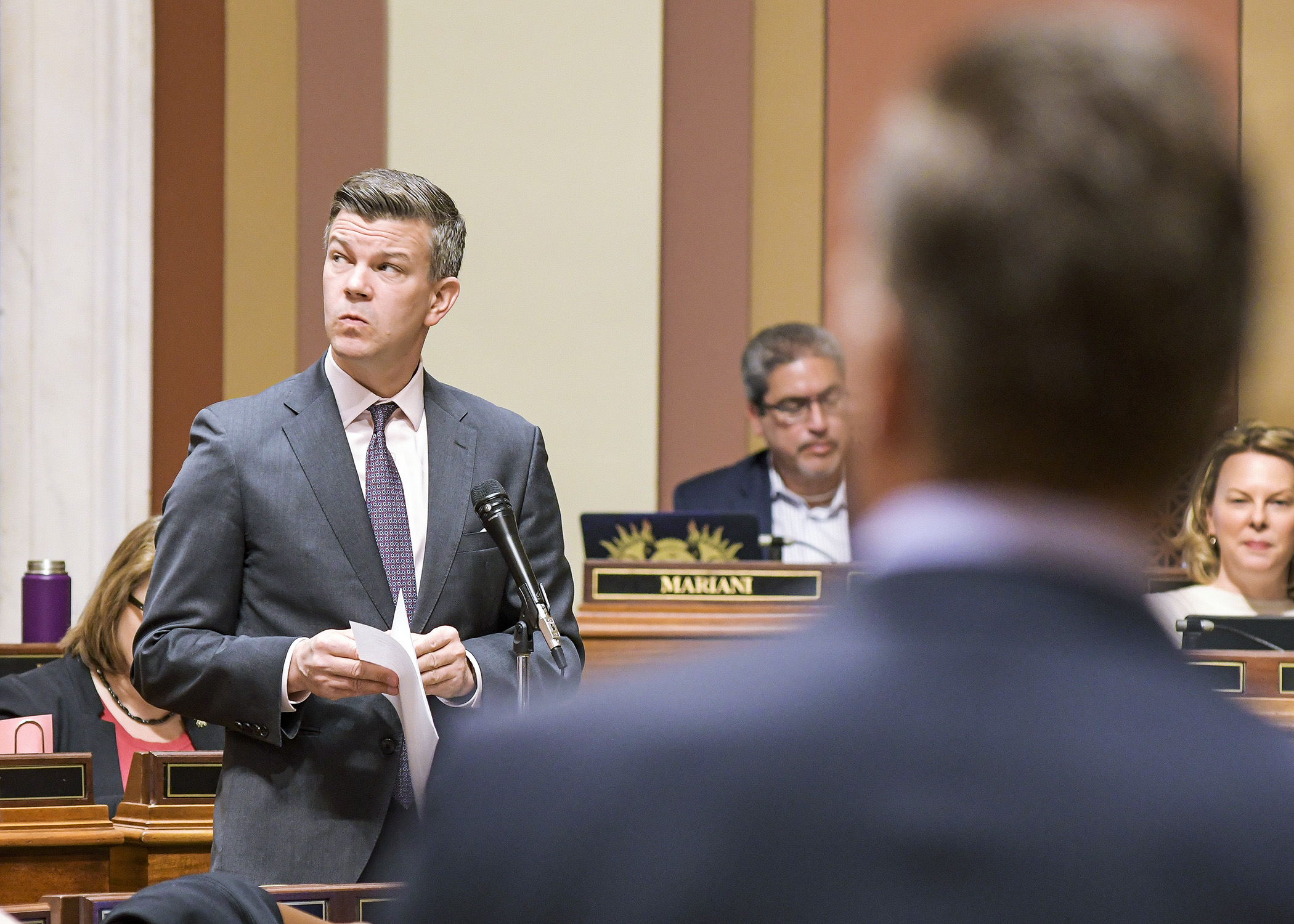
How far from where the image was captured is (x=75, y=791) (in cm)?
262

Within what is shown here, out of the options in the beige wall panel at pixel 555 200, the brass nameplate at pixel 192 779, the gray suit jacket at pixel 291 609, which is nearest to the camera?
the gray suit jacket at pixel 291 609

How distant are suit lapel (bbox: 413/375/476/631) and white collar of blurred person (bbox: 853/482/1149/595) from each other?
1498 millimetres

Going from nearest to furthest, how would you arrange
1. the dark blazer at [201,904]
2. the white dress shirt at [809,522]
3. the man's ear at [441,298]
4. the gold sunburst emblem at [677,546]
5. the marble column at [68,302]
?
the dark blazer at [201,904], the man's ear at [441,298], the gold sunburst emblem at [677,546], the white dress shirt at [809,522], the marble column at [68,302]

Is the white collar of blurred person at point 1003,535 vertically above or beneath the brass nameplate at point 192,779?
above

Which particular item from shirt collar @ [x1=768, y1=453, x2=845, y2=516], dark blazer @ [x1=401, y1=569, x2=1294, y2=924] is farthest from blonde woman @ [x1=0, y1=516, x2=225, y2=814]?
dark blazer @ [x1=401, y1=569, x2=1294, y2=924]

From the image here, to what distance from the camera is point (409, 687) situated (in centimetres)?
194

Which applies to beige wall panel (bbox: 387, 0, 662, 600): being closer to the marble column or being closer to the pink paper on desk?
the marble column

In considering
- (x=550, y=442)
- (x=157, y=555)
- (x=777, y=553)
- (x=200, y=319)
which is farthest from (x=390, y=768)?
(x=200, y=319)

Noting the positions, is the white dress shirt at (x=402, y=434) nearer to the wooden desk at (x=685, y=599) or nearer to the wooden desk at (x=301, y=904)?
the wooden desk at (x=301, y=904)

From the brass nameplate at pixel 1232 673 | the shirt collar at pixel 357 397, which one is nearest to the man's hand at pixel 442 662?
the shirt collar at pixel 357 397

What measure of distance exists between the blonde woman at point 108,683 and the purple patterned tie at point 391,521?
1.30 meters

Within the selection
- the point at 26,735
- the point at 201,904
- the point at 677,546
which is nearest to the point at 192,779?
the point at 26,735

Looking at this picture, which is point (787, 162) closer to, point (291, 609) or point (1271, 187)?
point (291, 609)

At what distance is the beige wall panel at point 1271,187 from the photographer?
2.37 ft
